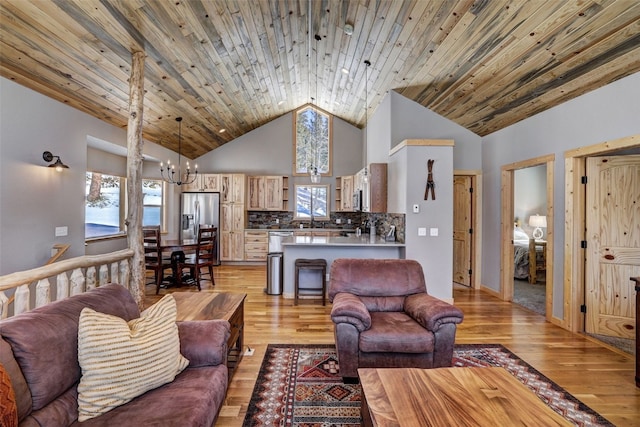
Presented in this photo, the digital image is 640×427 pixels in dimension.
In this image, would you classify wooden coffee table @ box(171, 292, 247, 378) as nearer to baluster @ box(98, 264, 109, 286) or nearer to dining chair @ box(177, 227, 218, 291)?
baluster @ box(98, 264, 109, 286)

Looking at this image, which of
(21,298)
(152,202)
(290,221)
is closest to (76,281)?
(21,298)

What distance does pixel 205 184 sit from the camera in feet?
24.9

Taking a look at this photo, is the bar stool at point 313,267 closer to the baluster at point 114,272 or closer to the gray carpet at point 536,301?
the baluster at point 114,272

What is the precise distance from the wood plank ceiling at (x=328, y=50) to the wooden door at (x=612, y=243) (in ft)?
3.39

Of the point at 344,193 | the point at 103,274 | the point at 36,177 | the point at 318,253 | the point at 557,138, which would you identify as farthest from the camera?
the point at 344,193

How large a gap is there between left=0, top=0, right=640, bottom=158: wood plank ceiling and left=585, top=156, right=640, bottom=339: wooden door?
40.7 inches

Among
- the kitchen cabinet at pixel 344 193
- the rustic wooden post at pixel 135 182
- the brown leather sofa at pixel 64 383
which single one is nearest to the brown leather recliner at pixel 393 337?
the brown leather sofa at pixel 64 383

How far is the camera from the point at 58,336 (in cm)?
135

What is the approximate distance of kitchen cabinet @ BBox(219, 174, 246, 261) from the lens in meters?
7.51

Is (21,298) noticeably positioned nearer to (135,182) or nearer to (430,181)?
(135,182)

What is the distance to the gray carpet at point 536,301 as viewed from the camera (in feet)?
10.5

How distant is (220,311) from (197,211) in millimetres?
5340

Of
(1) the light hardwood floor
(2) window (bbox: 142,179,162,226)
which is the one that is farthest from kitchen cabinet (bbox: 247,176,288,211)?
(1) the light hardwood floor

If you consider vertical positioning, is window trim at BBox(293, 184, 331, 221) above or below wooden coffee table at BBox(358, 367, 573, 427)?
above
